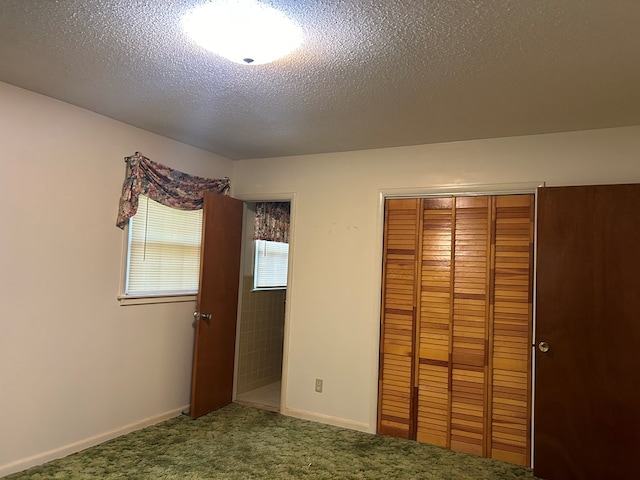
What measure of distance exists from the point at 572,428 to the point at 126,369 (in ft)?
10.3

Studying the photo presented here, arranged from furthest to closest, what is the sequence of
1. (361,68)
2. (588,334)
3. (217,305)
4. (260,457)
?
(217,305)
(260,457)
(588,334)
(361,68)

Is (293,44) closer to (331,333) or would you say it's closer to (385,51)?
(385,51)

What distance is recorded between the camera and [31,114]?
8.89 ft

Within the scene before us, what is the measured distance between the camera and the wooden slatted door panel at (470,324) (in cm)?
328

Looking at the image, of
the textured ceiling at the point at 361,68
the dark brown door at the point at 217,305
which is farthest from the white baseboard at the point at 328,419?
the textured ceiling at the point at 361,68

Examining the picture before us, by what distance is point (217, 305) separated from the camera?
12.9 feet

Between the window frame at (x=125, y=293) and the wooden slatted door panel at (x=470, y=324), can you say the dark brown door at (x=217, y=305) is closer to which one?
the window frame at (x=125, y=293)

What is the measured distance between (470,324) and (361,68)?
2.10 meters

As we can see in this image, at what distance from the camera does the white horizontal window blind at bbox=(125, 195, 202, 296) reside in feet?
11.2

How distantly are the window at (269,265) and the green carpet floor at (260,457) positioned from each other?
155cm

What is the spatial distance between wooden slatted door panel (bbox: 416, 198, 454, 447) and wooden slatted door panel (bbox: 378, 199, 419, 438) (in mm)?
74

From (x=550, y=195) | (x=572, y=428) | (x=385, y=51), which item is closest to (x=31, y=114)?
(x=385, y=51)

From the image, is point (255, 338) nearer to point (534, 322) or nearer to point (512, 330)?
point (512, 330)

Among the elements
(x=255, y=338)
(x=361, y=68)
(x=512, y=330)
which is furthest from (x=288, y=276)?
(x=361, y=68)
